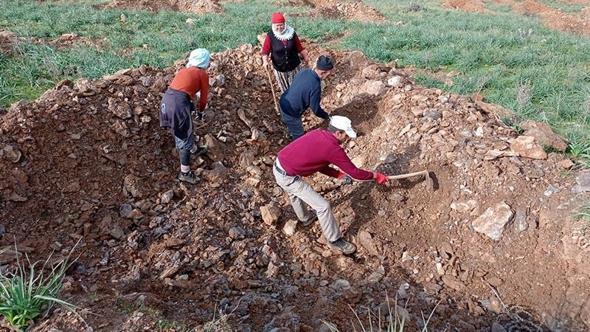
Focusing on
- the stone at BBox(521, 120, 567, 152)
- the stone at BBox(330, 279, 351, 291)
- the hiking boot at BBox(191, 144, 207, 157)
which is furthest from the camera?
the hiking boot at BBox(191, 144, 207, 157)

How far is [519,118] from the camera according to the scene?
5.82 meters

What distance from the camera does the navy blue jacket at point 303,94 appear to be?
5246 mm

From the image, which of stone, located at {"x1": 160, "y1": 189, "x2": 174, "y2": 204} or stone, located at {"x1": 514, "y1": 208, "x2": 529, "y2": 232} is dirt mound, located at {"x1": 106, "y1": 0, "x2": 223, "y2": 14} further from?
stone, located at {"x1": 514, "y1": 208, "x2": 529, "y2": 232}

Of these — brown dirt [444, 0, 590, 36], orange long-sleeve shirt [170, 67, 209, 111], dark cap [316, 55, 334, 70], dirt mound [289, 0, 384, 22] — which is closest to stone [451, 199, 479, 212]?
dark cap [316, 55, 334, 70]

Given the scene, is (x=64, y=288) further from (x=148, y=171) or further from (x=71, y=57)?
(x=71, y=57)

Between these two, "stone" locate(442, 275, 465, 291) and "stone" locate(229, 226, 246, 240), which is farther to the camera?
"stone" locate(229, 226, 246, 240)

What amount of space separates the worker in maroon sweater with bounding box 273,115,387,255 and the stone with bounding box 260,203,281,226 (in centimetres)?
26

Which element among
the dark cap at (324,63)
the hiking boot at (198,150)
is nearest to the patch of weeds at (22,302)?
the hiking boot at (198,150)

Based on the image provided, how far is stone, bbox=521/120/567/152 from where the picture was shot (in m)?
5.09

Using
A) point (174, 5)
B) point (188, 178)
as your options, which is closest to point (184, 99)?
point (188, 178)

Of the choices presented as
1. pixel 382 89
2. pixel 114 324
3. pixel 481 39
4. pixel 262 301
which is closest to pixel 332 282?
pixel 262 301

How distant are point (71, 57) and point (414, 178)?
18.6 feet

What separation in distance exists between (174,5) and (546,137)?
1297cm

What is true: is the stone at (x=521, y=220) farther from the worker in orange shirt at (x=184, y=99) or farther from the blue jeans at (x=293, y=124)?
the worker in orange shirt at (x=184, y=99)
